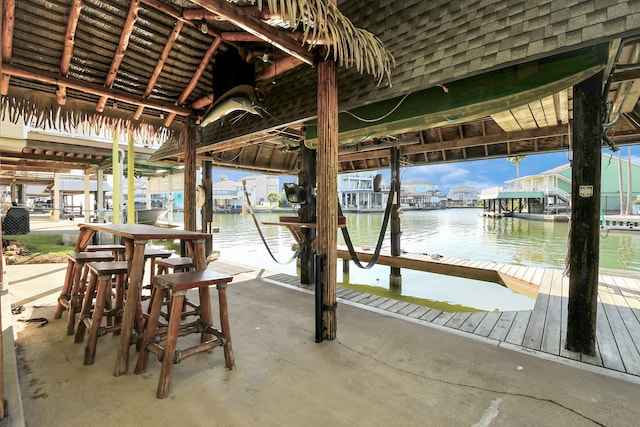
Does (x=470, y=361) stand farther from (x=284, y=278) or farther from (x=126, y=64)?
(x=126, y=64)

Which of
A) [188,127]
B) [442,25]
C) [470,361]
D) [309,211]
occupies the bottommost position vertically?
[470,361]

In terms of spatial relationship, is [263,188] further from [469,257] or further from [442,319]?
[442,319]

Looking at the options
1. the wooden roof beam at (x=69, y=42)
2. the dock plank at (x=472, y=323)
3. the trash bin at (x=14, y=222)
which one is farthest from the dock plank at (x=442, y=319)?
the trash bin at (x=14, y=222)

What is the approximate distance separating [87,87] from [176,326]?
119 inches

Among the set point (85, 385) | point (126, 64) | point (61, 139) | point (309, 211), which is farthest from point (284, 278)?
point (61, 139)

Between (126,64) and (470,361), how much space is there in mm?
4507

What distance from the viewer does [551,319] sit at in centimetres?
315

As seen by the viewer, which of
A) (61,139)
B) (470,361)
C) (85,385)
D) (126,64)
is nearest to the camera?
(85,385)

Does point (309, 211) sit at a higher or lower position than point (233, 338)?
higher

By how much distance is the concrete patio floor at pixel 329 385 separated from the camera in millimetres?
1655

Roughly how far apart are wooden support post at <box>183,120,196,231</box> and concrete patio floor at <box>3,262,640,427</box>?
206 cm

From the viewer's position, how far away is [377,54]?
8.15ft

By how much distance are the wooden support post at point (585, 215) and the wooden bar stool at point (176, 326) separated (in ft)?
8.96

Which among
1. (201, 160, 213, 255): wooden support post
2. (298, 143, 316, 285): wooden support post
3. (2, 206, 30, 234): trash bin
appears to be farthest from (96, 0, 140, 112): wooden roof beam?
(2, 206, 30, 234): trash bin
